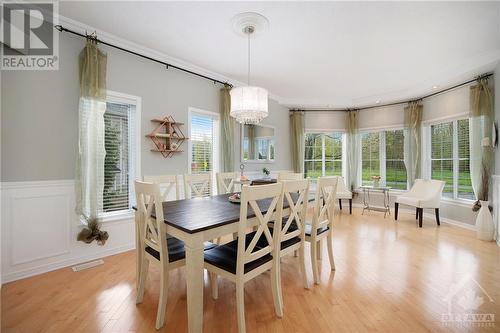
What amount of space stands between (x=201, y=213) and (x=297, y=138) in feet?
14.6

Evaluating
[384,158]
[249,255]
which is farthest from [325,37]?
[384,158]

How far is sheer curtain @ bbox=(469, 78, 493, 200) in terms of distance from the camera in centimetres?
363

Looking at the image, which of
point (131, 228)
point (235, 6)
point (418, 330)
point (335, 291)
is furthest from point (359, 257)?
point (235, 6)

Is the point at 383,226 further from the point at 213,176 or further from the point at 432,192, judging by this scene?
the point at 213,176

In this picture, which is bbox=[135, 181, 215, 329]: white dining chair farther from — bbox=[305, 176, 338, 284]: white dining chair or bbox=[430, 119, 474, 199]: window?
bbox=[430, 119, 474, 199]: window

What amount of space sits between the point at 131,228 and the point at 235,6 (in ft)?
9.69

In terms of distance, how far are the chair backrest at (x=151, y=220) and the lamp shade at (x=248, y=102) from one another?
134cm

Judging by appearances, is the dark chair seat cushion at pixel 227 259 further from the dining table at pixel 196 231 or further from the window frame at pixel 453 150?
the window frame at pixel 453 150

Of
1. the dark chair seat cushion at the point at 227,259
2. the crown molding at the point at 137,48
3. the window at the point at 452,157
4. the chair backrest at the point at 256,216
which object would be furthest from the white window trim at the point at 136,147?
the window at the point at 452,157

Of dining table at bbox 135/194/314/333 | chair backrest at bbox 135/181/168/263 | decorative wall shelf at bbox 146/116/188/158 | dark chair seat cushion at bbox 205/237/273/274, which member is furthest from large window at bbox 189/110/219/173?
dark chair seat cushion at bbox 205/237/273/274

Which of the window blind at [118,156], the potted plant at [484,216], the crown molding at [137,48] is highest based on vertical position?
the crown molding at [137,48]

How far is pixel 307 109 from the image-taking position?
242 inches

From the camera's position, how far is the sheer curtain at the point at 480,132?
3631mm

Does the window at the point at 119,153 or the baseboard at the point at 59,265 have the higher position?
the window at the point at 119,153
